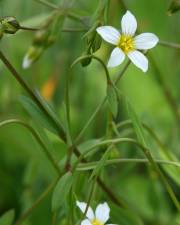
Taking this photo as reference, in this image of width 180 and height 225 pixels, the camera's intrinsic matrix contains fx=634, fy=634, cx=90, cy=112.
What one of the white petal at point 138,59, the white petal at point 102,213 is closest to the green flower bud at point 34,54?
the white petal at point 138,59

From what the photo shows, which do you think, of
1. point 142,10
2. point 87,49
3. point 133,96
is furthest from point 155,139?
point 142,10

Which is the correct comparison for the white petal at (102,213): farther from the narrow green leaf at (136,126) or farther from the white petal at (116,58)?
the white petal at (116,58)

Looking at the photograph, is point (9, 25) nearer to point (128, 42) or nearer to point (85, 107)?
point (128, 42)

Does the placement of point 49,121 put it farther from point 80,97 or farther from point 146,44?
point 80,97

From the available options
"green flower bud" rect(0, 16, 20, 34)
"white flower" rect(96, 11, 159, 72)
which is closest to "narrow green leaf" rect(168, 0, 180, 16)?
"white flower" rect(96, 11, 159, 72)

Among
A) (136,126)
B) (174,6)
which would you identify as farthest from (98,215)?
(174,6)

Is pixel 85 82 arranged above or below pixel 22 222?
below
